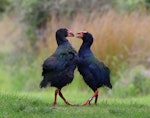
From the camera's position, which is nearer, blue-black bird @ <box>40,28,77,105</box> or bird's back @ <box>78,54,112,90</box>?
blue-black bird @ <box>40,28,77,105</box>

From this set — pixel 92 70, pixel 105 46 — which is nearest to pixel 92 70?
pixel 92 70

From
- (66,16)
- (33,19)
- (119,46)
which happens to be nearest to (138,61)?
(119,46)

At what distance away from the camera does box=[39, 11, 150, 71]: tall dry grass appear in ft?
57.2

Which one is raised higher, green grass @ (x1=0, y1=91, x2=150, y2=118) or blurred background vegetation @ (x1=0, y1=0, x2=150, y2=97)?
blurred background vegetation @ (x1=0, y1=0, x2=150, y2=97)

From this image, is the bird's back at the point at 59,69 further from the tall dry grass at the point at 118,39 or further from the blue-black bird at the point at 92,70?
the tall dry grass at the point at 118,39

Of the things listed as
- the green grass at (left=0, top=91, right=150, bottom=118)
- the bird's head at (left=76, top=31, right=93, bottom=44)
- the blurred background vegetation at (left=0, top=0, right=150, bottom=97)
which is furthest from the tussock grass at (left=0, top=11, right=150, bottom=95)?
the green grass at (left=0, top=91, right=150, bottom=118)

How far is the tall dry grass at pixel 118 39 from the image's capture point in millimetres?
17438

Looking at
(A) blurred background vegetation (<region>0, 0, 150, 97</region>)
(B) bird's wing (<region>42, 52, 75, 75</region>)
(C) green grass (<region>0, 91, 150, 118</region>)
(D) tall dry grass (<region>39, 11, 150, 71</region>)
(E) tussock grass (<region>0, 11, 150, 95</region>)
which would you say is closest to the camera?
(C) green grass (<region>0, 91, 150, 118</region>)

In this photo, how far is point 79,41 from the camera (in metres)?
17.9

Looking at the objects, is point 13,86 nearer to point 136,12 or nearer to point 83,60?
point 136,12

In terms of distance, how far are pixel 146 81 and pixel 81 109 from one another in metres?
7.02

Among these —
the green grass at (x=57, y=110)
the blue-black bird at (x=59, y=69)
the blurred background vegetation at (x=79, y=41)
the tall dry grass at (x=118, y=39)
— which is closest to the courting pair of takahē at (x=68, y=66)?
the blue-black bird at (x=59, y=69)

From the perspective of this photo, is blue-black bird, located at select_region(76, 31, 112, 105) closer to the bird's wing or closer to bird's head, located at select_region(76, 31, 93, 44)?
bird's head, located at select_region(76, 31, 93, 44)

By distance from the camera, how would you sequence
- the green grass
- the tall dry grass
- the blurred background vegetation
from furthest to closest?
the tall dry grass < the blurred background vegetation < the green grass
